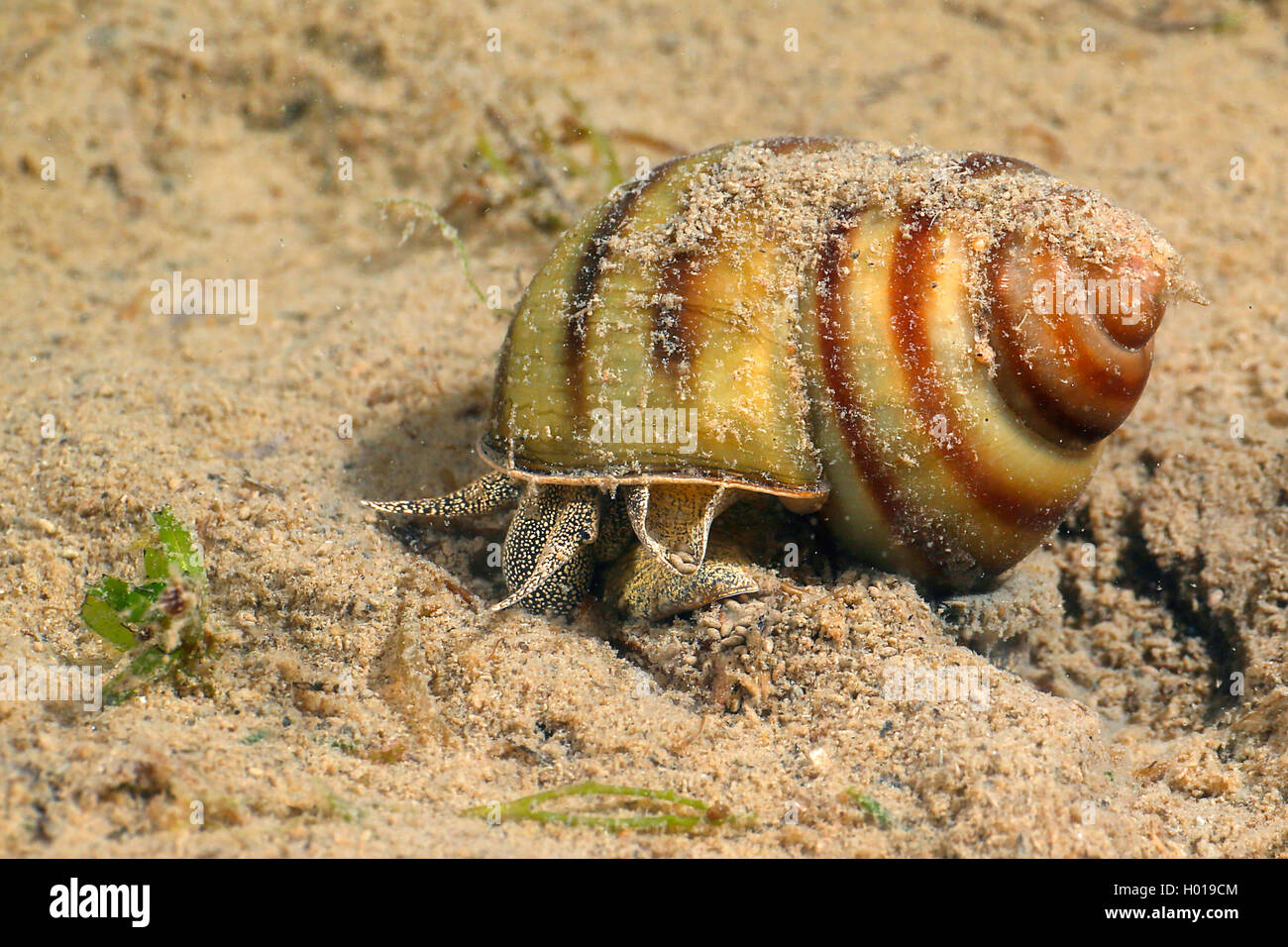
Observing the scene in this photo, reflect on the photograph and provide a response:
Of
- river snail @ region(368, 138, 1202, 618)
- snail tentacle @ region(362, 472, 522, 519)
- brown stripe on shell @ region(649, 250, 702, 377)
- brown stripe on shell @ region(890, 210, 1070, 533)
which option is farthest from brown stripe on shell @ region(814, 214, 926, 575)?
snail tentacle @ region(362, 472, 522, 519)

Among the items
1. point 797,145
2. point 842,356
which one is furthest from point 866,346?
point 797,145

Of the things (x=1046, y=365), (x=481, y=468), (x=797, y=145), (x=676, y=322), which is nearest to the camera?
(x=1046, y=365)

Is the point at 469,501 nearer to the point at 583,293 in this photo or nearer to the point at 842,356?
the point at 583,293

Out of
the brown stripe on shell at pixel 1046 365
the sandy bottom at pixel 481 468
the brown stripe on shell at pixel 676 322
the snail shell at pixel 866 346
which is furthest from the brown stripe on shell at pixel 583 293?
the brown stripe on shell at pixel 1046 365

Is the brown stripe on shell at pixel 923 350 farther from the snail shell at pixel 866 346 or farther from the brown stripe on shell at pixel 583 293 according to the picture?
the brown stripe on shell at pixel 583 293

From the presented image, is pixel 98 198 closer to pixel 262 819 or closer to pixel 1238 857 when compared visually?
pixel 262 819

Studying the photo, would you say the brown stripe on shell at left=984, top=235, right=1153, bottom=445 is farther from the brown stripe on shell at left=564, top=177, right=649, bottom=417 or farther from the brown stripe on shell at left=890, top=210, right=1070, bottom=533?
the brown stripe on shell at left=564, top=177, right=649, bottom=417

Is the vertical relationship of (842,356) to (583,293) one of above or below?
below
